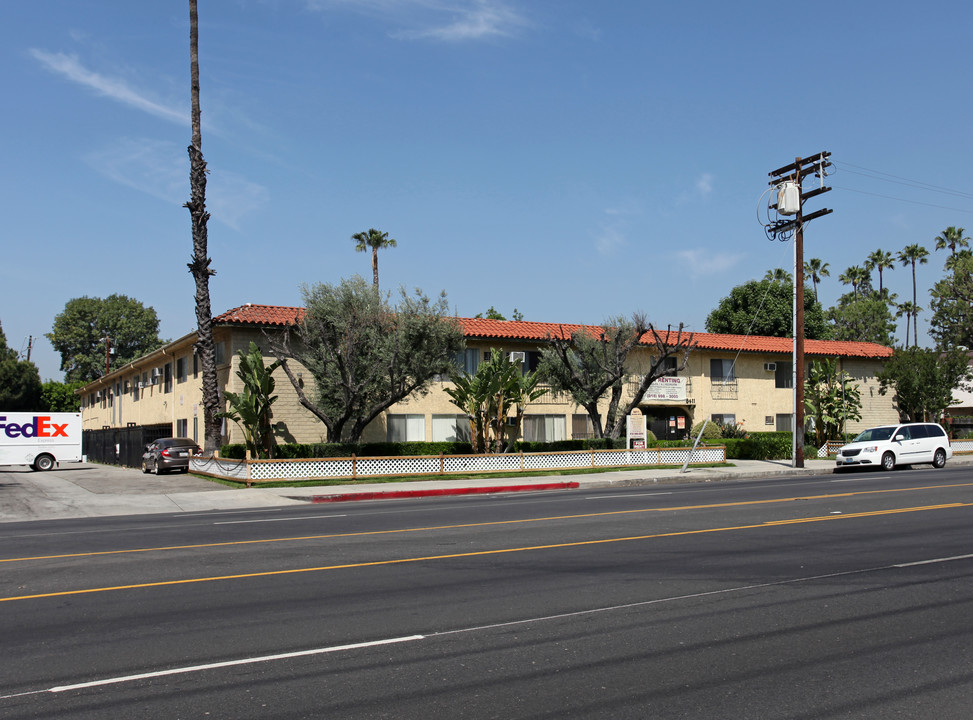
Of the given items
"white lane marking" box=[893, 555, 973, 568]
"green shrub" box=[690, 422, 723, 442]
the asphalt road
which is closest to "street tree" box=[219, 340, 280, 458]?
the asphalt road

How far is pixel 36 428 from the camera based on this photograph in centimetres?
3900

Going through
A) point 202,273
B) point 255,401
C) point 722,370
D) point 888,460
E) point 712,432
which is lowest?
point 888,460

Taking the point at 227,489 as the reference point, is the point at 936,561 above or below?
above

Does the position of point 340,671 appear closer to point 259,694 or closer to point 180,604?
point 259,694

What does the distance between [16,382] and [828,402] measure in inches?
2763

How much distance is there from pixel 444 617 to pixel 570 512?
9.11 metres

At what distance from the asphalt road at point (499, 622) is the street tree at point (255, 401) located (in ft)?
56.3

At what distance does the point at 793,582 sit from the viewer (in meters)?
8.68

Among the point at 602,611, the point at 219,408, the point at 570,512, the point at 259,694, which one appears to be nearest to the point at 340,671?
the point at 259,694

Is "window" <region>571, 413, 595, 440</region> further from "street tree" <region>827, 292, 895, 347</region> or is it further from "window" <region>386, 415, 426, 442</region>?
"street tree" <region>827, 292, 895, 347</region>

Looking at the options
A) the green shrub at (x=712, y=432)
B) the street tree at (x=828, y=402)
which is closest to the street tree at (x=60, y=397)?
the green shrub at (x=712, y=432)

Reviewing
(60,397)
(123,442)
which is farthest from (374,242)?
(60,397)

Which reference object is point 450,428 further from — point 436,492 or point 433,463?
point 436,492

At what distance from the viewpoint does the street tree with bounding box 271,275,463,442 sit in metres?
29.3
